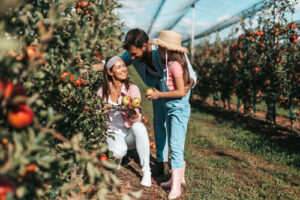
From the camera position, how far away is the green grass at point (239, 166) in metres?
2.61

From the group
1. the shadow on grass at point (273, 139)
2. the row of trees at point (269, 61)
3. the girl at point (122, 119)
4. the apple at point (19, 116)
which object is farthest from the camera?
the row of trees at point (269, 61)

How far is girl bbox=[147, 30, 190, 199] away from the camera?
230 cm

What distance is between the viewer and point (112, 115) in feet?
8.77

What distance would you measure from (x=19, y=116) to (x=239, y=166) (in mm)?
3073

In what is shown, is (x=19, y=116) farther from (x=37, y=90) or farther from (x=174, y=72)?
(x=174, y=72)

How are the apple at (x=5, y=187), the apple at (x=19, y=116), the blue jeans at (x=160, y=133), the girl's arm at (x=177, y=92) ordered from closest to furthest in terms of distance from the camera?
the apple at (x=5, y=187) < the apple at (x=19, y=116) < the girl's arm at (x=177, y=92) < the blue jeans at (x=160, y=133)

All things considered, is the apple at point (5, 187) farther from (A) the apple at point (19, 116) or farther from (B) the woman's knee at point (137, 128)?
(B) the woman's knee at point (137, 128)

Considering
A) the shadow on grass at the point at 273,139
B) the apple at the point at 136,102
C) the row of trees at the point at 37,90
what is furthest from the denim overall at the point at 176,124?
the shadow on grass at the point at 273,139

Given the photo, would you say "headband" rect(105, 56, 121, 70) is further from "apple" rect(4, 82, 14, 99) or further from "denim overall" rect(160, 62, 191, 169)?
"apple" rect(4, 82, 14, 99)

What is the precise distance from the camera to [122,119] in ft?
8.79

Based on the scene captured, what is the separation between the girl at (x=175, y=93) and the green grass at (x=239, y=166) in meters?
0.30

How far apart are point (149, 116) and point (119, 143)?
4138mm

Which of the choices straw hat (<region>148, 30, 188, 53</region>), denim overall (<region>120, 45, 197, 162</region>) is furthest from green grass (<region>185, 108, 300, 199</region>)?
straw hat (<region>148, 30, 188, 53</region>)

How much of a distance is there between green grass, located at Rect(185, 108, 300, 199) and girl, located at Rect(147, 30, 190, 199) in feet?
0.97
